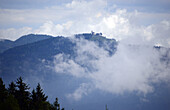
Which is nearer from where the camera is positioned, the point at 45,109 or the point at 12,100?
the point at 12,100

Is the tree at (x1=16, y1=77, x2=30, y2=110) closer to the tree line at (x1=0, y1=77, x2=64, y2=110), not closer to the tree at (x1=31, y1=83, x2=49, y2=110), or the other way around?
the tree line at (x1=0, y1=77, x2=64, y2=110)

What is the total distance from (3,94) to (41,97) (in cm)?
715

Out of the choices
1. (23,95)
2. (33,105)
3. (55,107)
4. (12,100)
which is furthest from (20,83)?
(55,107)

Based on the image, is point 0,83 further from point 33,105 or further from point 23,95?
point 33,105

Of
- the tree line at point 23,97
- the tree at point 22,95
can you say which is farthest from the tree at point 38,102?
the tree at point 22,95

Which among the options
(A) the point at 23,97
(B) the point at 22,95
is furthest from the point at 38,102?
(B) the point at 22,95

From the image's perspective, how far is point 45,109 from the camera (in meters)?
37.9

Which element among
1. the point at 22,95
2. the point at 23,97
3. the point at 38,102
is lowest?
the point at 38,102

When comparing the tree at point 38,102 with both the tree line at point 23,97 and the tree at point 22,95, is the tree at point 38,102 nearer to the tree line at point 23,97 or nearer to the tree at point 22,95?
the tree line at point 23,97

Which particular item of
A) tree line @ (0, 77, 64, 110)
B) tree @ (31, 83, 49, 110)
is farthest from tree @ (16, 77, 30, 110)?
tree @ (31, 83, 49, 110)

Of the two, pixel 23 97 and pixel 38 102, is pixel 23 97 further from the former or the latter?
pixel 38 102

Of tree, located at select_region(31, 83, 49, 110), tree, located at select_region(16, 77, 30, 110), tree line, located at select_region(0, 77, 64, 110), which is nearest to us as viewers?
tree line, located at select_region(0, 77, 64, 110)

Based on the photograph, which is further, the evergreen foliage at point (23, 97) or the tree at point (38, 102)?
the tree at point (38, 102)

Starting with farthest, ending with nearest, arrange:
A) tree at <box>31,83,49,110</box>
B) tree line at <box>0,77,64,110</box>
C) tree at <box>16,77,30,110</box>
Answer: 1. tree at <box>16,77,30,110</box>
2. tree at <box>31,83,49,110</box>
3. tree line at <box>0,77,64,110</box>
